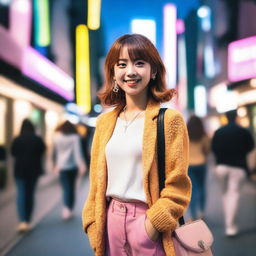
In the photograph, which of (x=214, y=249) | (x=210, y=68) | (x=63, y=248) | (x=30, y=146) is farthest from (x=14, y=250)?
(x=210, y=68)

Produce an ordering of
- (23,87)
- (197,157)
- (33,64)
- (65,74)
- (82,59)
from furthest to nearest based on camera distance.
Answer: (65,74)
(82,59)
(23,87)
(33,64)
(197,157)

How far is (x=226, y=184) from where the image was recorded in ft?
14.1

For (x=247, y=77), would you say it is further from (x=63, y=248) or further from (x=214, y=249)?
(x=63, y=248)

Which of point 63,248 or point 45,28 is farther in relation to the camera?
point 45,28

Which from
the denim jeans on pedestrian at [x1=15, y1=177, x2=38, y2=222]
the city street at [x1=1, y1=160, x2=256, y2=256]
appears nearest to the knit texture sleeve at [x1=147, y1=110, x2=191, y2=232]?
the city street at [x1=1, y1=160, x2=256, y2=256]

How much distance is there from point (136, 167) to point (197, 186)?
368 centimetres

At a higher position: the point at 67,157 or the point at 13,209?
the point at 67,157

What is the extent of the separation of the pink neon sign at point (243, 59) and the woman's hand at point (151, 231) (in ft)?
23.8

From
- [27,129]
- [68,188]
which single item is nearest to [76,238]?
[68,188]

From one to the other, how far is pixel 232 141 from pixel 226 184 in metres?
0.56

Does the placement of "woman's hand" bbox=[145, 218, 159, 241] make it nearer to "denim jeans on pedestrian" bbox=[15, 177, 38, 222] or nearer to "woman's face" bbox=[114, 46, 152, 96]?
"woman's face" bbox=[114, 46, 152, 96]

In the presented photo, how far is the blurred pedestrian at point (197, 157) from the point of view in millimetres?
4836

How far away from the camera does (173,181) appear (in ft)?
4.62

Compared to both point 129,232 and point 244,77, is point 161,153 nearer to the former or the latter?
point 129,232
